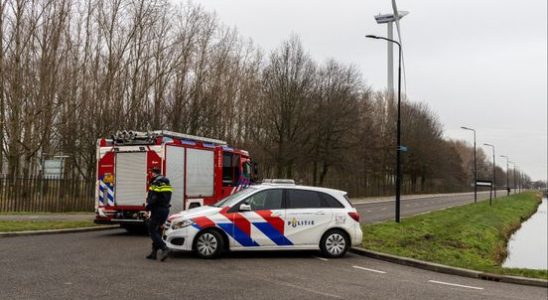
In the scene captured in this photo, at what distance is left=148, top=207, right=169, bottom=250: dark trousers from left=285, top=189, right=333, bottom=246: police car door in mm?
2629

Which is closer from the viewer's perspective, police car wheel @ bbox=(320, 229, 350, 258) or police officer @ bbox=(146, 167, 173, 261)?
police officer @ bbox=(146, 167, 173, 261)

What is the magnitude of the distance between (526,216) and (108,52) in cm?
3487

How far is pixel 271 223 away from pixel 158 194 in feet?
8.10

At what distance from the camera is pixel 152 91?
32844 millimetres

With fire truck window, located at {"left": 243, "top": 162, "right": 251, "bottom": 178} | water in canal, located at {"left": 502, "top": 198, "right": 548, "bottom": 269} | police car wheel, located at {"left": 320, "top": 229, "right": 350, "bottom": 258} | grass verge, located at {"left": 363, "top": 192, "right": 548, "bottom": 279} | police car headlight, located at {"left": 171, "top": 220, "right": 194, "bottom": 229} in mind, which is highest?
fire truck window, located at {"left": 243, "top": 162, "right": 251, "bottom": 178}

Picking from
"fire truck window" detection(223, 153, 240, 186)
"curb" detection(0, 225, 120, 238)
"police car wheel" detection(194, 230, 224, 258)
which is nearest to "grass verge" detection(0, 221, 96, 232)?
A: "curb" detection(0, 225, 120, 238)

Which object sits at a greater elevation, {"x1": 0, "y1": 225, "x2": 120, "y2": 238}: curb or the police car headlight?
the police car headlight

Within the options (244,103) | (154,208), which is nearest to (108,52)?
(244,103)

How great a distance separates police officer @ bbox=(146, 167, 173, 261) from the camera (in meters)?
10.6

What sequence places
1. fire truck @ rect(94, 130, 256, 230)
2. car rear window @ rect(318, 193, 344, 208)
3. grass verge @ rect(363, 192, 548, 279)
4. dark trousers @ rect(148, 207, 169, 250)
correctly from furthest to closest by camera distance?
fire truck @ rect(94, 130, 256, 230) < grass verge @ rect(363, 192, 548, 279) < car rear window @ rect(318, 193, 344, 208) < dark trousers @ rect(148, 207, 169, 250)

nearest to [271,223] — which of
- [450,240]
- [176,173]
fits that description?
[176,173]

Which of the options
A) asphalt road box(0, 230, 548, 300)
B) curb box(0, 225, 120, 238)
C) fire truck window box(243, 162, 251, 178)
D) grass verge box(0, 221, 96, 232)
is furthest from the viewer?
fire truck window box(243, 162, 251, 178)

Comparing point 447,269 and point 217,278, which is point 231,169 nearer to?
point 447,269

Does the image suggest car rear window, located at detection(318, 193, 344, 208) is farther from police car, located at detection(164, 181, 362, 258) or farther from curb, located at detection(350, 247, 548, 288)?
curb, located at detection(350, 247, 548, 288)
